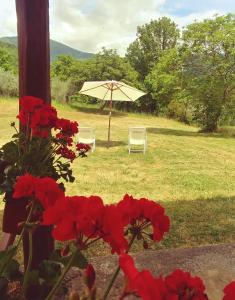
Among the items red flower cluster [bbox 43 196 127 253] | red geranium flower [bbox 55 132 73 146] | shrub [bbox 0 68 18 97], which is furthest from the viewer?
shrub [bbox 0 68 18 97]

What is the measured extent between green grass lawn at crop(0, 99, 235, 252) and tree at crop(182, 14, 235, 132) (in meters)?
3.73

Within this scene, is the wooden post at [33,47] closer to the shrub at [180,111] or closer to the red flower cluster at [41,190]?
the red flower cluster at [41,190]

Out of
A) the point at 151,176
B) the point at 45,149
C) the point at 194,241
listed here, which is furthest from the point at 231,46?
the point at 45,149

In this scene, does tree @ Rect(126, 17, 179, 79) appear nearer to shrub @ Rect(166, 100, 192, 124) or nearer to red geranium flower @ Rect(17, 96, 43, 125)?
shrub @ Rect(166, 100, 192, 124)

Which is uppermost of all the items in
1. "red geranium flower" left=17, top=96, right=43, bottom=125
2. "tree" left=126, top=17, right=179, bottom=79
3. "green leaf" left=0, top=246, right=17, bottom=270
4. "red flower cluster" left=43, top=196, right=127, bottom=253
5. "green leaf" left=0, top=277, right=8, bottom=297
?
Result: "tree" left=126, top=17, right=179, bottom=79

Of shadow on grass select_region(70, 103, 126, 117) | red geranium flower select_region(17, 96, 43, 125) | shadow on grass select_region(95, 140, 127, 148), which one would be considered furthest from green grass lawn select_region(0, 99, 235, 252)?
shadow on grass select_region(70, 103, 126, 117)

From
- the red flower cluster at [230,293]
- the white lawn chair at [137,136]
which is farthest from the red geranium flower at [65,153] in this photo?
the white lawn chair at [137,136]

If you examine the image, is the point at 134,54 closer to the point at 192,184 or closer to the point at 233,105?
the point at 233,105

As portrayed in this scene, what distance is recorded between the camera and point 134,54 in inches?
1124

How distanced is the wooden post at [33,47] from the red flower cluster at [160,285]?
1.47 m

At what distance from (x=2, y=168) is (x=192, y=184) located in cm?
509

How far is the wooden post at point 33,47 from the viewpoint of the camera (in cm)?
173

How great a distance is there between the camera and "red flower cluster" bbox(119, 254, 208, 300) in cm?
42

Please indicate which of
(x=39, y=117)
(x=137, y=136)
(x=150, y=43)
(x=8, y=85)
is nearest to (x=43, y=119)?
(x=39, y=117)
